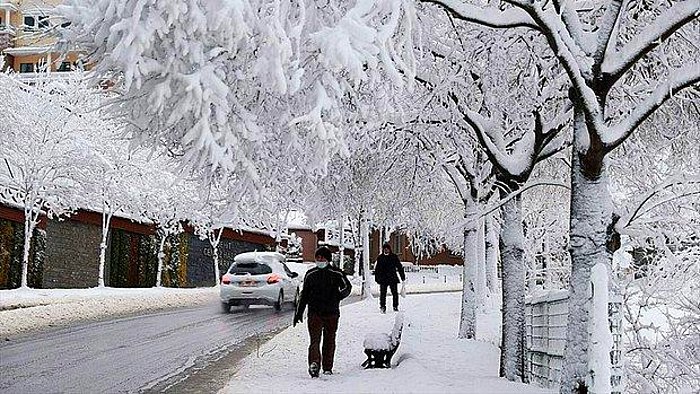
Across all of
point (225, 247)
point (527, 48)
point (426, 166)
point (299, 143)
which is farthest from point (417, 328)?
point (225, 247)

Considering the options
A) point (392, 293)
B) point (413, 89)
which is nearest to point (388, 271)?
point (392, 293)

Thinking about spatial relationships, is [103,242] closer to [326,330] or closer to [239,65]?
[326,330]

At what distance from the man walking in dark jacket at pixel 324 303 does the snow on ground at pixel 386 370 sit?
1.46ft

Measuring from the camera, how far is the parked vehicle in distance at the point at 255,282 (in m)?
22.6

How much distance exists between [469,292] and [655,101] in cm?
895

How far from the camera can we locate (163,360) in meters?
12.7

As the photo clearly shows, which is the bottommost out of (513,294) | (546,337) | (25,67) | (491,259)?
(546,337)

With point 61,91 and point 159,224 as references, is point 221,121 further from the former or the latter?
point 159,224

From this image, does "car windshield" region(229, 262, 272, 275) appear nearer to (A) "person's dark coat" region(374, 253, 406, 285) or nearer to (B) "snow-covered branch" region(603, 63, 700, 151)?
(A) "person's dark coat" region(374, 253, 406, 285)

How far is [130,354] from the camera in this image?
43.8 feet

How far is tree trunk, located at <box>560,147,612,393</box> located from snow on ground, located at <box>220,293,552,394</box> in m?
1.72

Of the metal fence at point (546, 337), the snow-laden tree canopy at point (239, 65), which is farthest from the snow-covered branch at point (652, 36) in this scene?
the metal fence at point (546, 337)

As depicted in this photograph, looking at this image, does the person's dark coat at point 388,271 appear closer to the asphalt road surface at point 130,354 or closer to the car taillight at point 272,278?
the asphalt road surface at point 130,354

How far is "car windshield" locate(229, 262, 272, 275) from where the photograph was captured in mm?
22562
